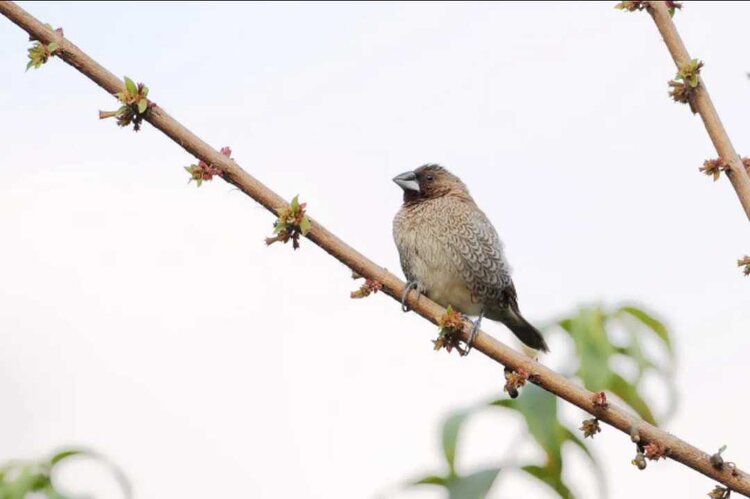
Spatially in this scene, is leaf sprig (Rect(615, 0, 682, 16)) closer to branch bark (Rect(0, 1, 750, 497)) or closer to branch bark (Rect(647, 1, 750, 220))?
branch bark (Rect(647, 1, 750, 220))

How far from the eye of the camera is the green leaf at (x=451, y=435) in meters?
1.62

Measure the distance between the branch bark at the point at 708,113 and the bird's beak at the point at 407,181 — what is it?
9.86 ft

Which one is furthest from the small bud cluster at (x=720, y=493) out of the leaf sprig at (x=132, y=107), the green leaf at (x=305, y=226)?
the leaf sprig at (x=132, y=107)

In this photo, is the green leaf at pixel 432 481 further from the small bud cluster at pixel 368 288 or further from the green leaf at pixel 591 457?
the small bud cluster at pixel 368 288

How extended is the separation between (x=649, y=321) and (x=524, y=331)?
116 inches

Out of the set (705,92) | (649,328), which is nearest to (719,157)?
(705,92)

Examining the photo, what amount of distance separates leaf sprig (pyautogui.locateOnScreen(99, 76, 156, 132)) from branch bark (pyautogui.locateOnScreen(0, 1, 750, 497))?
0.6 inches

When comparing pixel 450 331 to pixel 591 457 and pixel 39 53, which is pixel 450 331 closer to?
pixel 591 457

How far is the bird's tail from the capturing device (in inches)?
191

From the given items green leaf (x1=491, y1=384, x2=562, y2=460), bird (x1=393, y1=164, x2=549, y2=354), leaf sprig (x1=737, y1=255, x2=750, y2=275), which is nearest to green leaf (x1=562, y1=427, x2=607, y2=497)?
green leaf (x1=491, y1=384, x2=562, y2=460)

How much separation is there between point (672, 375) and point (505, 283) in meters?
2.83

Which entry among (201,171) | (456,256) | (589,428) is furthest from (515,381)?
(456,256)

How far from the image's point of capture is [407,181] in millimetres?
4957

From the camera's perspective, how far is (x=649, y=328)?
196cm
